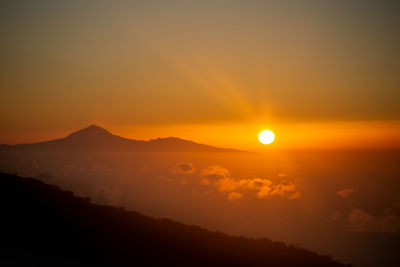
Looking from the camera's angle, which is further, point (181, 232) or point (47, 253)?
point (181, 232)

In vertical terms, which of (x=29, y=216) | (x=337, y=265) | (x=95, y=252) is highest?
(x=337, y=265)

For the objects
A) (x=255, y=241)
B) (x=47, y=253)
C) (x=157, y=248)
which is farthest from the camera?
(x=255, y=241)

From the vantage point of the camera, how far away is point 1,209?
19844 millimetres

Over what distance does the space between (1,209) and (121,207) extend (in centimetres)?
790

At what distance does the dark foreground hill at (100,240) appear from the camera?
15.9 metres

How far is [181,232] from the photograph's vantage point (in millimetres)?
22781

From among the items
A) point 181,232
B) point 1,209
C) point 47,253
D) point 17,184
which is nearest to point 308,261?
point 181,232

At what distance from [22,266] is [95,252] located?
162 inches

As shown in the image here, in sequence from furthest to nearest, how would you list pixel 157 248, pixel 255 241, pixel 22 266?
pixel 255 241 → pixel 157 248 → pixel 22 266

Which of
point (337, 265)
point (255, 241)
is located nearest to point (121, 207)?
point (255, 241)

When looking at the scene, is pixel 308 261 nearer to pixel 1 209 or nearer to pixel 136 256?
pixel 136 256

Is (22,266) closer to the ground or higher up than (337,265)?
closer to the ground

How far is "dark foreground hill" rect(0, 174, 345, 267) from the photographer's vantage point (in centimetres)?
1592

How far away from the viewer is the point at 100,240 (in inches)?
718
